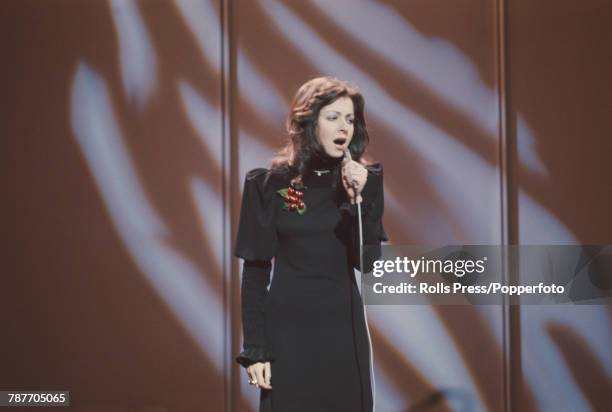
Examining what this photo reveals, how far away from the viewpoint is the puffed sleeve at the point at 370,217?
81.2 inches

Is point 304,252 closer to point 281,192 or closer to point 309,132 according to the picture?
point 281,192

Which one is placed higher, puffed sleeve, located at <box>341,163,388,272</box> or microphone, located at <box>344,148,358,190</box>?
microphone, located at <box>344,148,358,190</box>

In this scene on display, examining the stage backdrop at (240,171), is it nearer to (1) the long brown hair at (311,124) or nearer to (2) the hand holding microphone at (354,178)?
(1) the long brown hair at (311,124)

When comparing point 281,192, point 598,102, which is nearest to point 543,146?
point 598,102

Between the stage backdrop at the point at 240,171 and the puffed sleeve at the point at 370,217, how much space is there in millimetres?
777

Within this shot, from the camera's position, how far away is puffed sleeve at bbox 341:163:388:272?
2062 millimetres

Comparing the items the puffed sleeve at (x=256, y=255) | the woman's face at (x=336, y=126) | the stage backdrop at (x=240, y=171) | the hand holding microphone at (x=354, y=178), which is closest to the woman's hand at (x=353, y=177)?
the hand holding microphone at (x=354, y=178)

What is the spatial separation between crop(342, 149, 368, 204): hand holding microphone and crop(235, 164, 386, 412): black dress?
46 millimetres

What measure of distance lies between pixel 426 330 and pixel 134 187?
133 cm

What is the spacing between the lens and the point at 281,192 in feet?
6.95

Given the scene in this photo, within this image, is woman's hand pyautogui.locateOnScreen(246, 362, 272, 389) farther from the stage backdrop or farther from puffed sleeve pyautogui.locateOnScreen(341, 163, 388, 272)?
the stage backdrop

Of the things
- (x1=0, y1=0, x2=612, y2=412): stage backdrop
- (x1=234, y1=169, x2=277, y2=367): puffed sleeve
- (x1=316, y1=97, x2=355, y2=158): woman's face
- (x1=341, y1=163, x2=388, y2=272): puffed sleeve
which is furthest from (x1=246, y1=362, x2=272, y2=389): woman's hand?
(x1=0, y1=0, x2=612, y2=412): stage backdrop

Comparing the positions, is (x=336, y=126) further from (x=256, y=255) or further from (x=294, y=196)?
(x=256, y=255)

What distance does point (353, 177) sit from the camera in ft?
6.36
